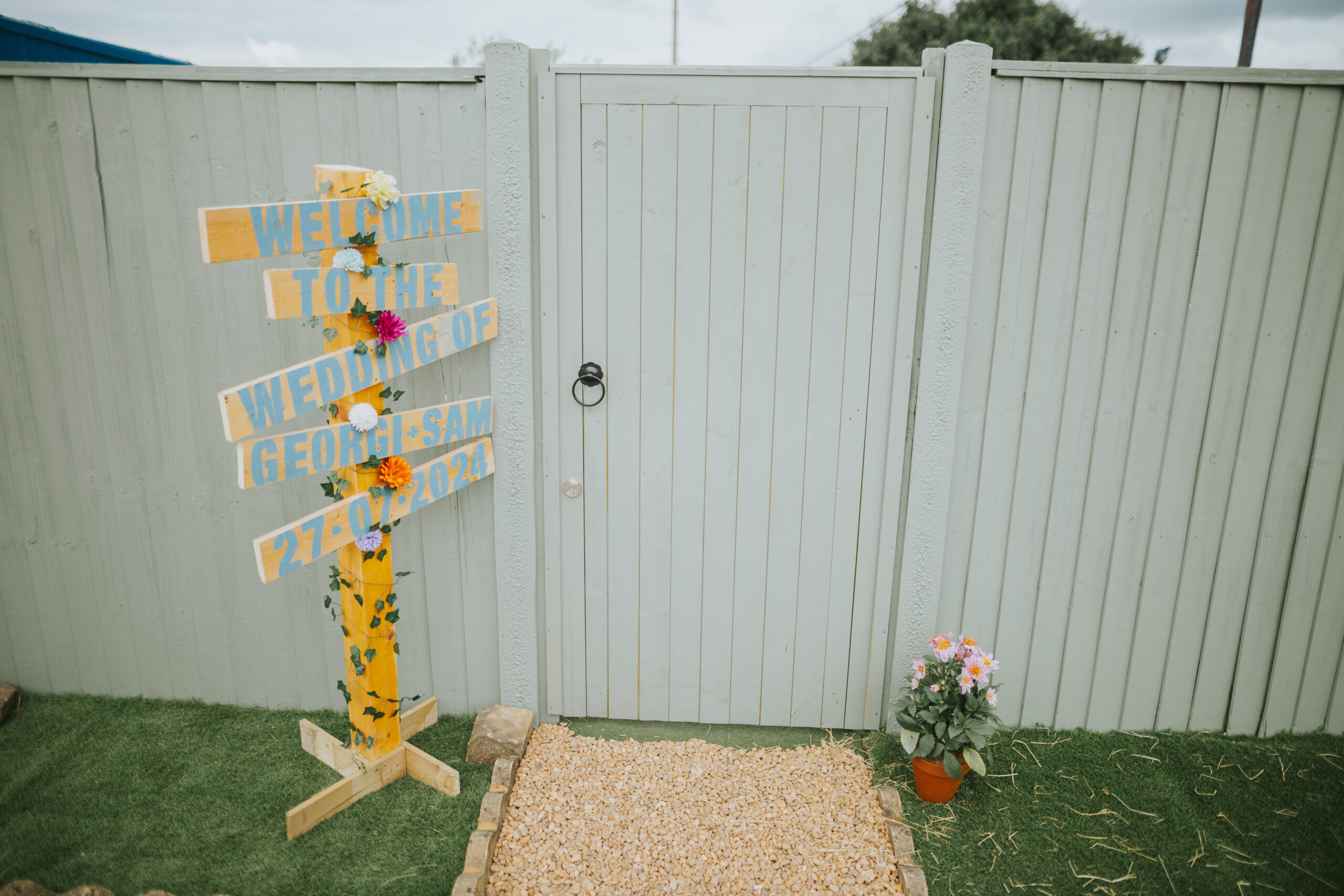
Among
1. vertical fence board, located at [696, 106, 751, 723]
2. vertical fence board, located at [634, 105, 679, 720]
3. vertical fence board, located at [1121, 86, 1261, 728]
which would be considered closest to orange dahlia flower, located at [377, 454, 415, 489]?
vertical fence board, located at [634, 105, 679, 720]

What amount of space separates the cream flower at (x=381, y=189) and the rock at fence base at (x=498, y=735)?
76.9 inches

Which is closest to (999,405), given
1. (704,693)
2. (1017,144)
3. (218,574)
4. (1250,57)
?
(1017,144)

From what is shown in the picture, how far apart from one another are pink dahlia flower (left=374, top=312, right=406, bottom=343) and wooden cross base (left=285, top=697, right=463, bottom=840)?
1527 mm

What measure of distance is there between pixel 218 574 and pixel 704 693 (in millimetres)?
2109

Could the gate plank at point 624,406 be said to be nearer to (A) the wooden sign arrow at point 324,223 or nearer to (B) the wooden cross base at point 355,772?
(A) the wooden sign arrow at point 324,223

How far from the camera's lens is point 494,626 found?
289 cm

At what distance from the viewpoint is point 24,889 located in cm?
200

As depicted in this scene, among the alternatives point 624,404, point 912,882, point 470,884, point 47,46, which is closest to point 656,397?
point 624,404

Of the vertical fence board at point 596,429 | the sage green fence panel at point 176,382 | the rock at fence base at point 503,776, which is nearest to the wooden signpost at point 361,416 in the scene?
the rock at fence base at point 503,776

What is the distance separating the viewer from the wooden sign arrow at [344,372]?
1913 mm

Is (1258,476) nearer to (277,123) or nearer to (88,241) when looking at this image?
(277,123)

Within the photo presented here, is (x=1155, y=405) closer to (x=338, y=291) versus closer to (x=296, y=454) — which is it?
(x=338, y=291)

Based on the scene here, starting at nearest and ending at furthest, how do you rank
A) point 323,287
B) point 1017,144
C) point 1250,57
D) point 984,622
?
1. point 323,287
2. point 1017,144
3. point 984,622
4. point 1250,57

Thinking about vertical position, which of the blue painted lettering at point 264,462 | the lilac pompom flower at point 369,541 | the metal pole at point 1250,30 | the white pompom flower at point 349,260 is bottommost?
the lilac pompom flower at point 369,541
